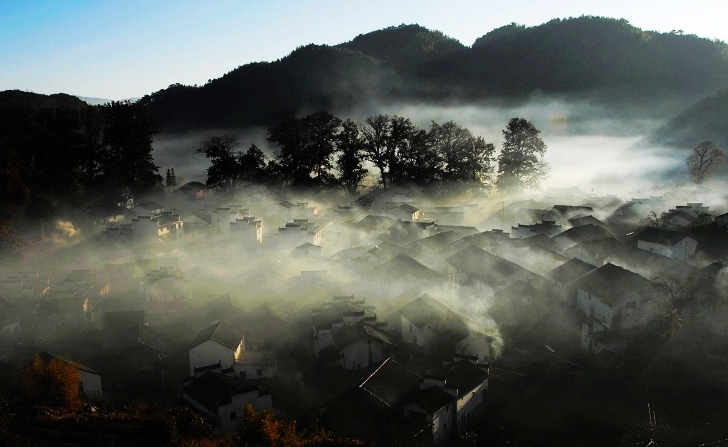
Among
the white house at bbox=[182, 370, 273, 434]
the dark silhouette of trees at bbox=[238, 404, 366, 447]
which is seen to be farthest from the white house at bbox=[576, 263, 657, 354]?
the white house at bbox=[182, 370, 273, 434]

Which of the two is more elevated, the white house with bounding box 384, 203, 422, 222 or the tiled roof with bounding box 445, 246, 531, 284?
the white house with bounding box 384, 203, 422, 222

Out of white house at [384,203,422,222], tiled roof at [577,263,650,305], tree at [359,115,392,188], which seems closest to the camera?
tiled roof at [577,263,650,305]

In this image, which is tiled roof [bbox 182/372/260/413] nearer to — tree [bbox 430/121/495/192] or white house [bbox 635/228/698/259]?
white house [bbox 635/228/698/259]

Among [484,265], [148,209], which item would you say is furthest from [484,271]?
[148,209]

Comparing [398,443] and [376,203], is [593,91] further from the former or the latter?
[398,443]

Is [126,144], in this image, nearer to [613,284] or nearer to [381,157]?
[381,157]

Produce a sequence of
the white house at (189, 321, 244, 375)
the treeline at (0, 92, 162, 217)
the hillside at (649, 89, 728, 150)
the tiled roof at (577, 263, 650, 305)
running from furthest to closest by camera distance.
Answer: the hillside at (649, 89, 728, 150)
the treeline at (0, 92, 162, 217)
the tiled roof at (577, 263, 650, 305)
the white house at (189, 321, 244, 375)

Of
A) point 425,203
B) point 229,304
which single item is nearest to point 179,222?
point 229,304

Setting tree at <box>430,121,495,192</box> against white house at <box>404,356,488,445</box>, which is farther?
tree at <box>430,121,495,192</box>
